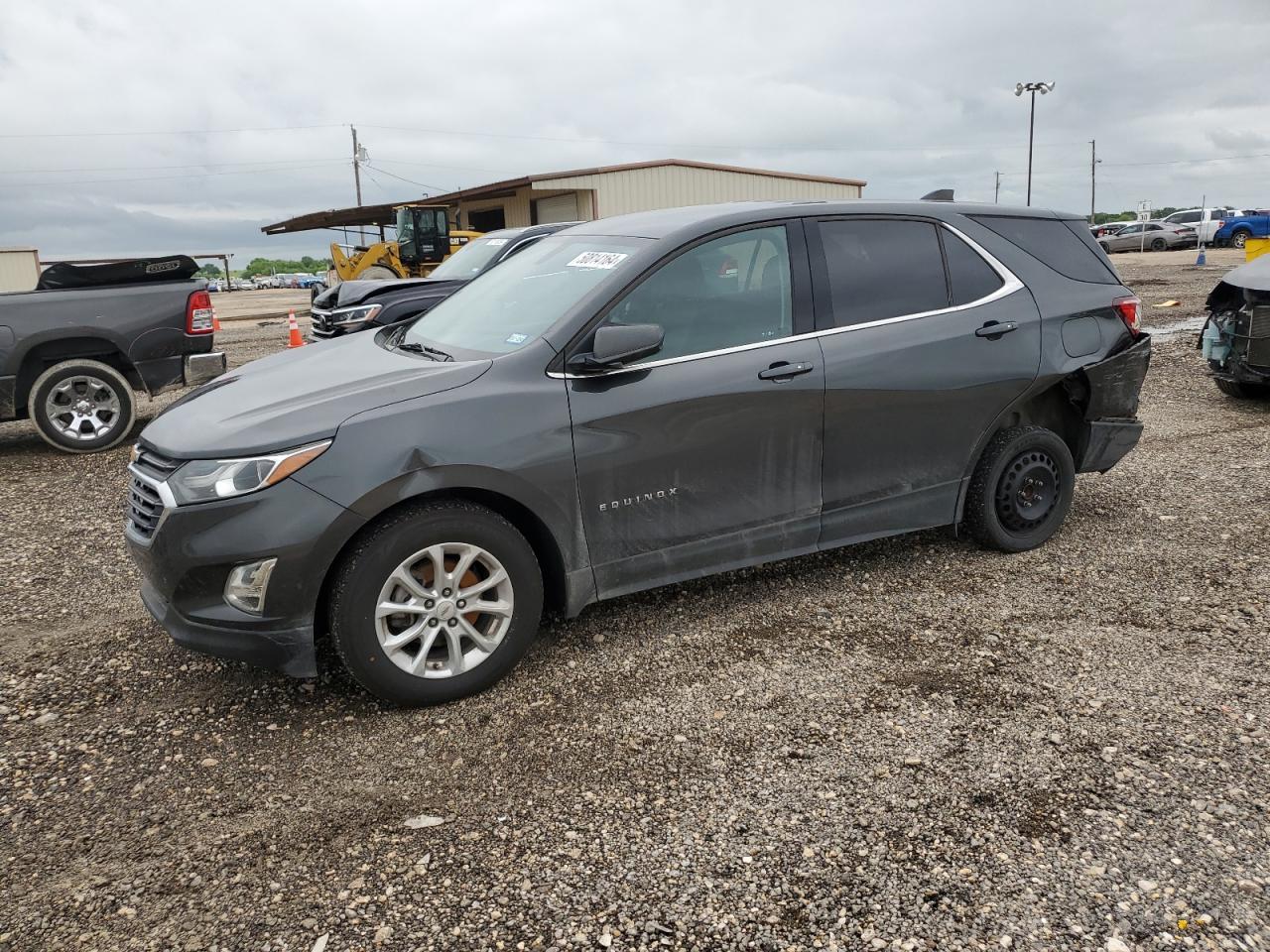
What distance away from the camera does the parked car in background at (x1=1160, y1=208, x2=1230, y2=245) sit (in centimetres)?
3912

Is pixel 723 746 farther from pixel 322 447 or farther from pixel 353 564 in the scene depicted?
pixel 322 447

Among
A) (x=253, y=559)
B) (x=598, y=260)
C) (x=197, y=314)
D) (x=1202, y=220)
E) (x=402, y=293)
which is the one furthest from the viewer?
(x=1202, y=220)

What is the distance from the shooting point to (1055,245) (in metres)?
4.95

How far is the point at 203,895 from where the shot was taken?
104 inches

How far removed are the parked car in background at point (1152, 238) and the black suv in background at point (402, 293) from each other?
36256mm

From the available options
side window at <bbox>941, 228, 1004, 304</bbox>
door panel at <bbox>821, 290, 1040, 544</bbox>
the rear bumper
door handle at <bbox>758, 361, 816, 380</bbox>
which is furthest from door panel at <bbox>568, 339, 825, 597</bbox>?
the rear bumper

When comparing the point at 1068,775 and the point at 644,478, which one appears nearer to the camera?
the point at 1068,775

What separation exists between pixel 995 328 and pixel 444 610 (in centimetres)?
291

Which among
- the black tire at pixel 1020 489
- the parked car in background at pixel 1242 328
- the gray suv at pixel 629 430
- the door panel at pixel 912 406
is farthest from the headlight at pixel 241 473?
the parked car in background at pixel 1242 328

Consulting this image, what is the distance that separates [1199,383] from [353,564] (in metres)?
9.34

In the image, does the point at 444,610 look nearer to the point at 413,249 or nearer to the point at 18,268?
the point at 413,249

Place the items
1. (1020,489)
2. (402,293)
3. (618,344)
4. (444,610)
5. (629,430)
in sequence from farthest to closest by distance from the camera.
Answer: (402,293), (1020,489), (629,430), (618,344), (444,610)

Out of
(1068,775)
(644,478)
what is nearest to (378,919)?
(644,478)

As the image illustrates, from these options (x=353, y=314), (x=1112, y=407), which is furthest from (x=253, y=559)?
(x=353, y=314)
